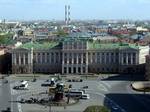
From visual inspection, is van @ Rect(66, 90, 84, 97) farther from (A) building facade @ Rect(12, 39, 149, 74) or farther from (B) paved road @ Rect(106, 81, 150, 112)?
(A) building facade @ Rect(12, 39, 149, 74)

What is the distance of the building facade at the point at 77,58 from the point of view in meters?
87.1

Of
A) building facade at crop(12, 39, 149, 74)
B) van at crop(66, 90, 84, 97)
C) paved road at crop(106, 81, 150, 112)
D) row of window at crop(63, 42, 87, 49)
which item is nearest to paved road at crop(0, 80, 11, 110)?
van at crop(66, 90, 84, 97)

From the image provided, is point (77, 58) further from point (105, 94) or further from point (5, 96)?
point (5, 96)

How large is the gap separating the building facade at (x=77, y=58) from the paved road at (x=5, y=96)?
13.2 metres

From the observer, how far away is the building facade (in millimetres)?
87062

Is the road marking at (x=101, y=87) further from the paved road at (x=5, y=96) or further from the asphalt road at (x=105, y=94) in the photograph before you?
the paved road at (x=5, y=96)

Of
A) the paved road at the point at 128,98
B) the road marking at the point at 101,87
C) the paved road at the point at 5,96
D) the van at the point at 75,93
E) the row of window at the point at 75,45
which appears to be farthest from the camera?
the row of window at the point at 75,45

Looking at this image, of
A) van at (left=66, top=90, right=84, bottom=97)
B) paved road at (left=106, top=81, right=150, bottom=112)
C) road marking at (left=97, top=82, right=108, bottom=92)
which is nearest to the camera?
paved road at (left=106, top=81, right=150, bottom=112)

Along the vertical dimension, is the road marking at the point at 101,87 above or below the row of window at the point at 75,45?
below

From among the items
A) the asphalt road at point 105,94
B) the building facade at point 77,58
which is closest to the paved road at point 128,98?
the asphalt road at point 105,94

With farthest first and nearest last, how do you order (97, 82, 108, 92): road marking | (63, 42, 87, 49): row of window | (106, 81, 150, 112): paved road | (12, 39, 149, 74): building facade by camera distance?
(63, 42, 87, 49): row of window
(12, 39, 149, 74): building facade
(97, 82, 108, 92): road marking
(106, 81, 150, 112): paved road

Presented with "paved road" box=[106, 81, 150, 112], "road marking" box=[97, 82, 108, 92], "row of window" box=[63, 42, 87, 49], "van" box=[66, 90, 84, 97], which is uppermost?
"row of window" box=[63, 42, 87, 49]

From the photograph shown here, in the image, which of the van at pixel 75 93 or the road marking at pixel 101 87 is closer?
the van at pixel 75 93

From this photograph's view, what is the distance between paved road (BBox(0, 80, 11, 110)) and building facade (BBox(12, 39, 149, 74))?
13.2 meters
